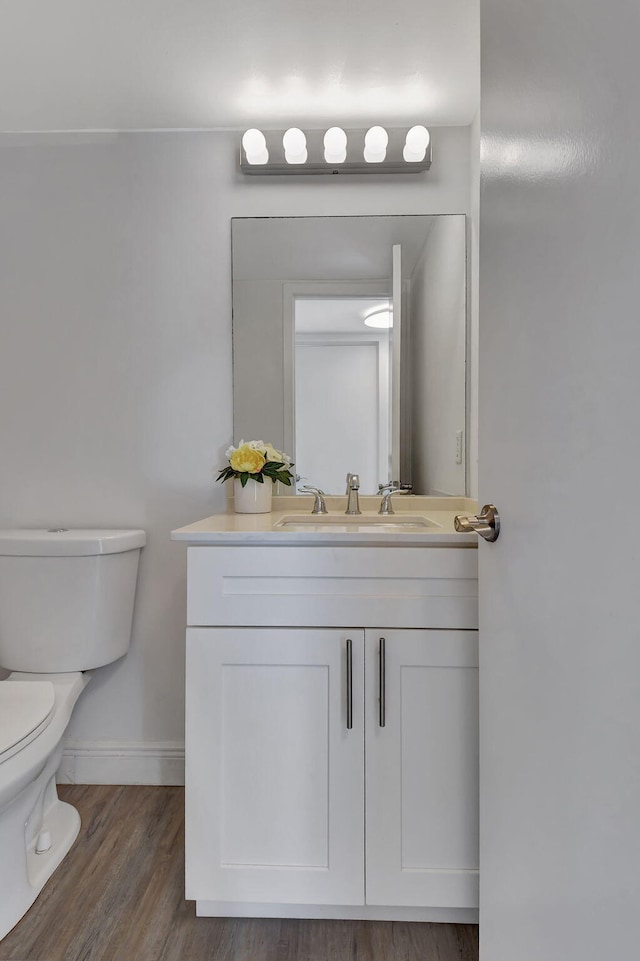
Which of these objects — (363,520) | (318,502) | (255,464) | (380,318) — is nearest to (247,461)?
(255,464)

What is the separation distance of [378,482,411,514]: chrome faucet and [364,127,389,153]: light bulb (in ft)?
3.53

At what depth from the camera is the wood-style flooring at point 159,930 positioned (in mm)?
1199

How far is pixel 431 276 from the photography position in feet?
6.03

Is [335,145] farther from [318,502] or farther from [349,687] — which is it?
[349,687]

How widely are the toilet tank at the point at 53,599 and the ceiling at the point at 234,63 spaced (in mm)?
1326

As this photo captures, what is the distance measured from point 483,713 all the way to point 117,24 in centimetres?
179

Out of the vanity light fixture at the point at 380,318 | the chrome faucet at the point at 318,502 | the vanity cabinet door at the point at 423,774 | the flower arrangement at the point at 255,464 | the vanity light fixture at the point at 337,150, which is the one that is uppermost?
the vanity light fixture at the point at 337,150

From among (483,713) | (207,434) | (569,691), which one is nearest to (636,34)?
(569,691)

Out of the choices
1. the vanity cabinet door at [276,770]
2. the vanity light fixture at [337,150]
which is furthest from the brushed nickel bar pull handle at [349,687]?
the vanity light fixture at [337,150]

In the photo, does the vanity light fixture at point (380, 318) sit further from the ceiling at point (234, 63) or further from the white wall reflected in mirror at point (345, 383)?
the ceiling at point (234, 63)

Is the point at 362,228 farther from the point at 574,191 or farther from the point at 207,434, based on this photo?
the point at 574,191

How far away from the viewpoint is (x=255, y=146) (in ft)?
5.90

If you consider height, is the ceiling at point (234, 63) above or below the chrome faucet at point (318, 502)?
above

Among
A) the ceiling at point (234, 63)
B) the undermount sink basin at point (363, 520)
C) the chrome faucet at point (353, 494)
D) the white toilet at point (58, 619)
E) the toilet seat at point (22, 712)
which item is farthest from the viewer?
the chrome faucet at point (353, 494)
